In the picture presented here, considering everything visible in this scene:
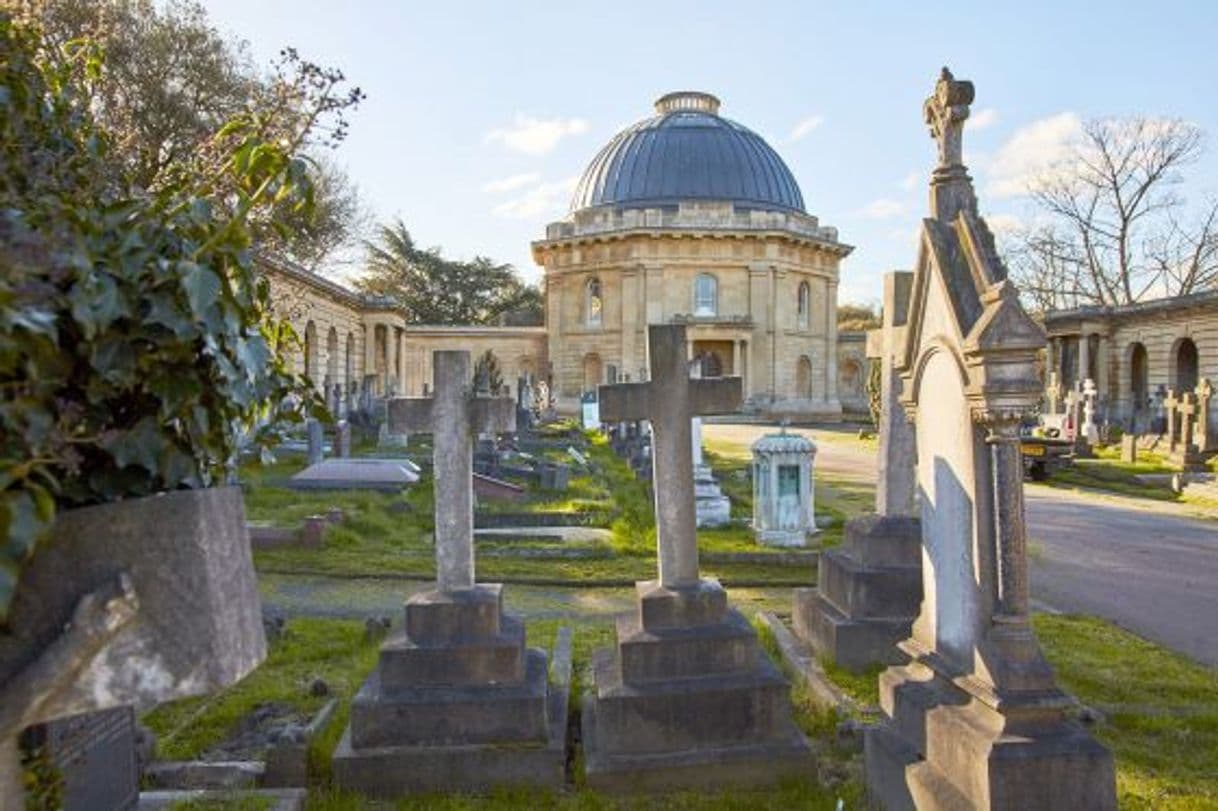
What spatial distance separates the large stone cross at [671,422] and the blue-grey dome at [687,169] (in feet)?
144

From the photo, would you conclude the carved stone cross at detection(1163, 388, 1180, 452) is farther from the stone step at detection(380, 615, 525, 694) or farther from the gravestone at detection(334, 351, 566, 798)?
the stone step at detection(380, 615, 525, 694)

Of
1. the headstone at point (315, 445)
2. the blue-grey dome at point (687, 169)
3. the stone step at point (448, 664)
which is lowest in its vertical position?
the stone step at point (448, 664)

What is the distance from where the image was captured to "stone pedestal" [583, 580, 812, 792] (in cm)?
432

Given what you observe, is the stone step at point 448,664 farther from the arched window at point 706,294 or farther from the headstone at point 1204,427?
the arched window at point 706,294

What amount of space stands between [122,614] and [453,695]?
3.22 metres

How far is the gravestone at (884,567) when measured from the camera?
6016 mm

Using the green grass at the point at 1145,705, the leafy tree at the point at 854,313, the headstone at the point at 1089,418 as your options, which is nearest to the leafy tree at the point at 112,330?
the green grass at the point at 1145,705

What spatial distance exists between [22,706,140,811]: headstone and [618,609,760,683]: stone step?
7.37 ft

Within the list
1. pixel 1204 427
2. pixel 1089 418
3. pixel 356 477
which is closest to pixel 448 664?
pixel 356 477

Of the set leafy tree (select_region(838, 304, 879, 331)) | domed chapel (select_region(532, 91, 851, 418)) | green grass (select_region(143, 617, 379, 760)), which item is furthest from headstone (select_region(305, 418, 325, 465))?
leafy tree (select_region(838, 304, 879, 331))

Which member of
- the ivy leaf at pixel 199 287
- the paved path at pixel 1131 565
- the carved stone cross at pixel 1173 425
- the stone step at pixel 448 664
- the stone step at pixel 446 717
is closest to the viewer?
→ the ivy leaf at pixel 199 287

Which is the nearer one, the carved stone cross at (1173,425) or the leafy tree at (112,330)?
the leafy tree at (112,330)

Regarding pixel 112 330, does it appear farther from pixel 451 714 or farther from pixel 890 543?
pixel 890 543

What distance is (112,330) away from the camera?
152 cm
